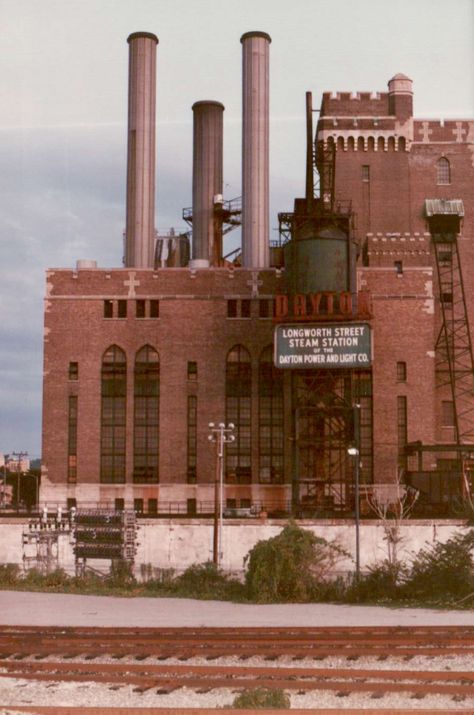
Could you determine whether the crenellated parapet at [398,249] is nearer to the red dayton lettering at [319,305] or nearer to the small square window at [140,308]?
the red dayton lettering at [319,305]

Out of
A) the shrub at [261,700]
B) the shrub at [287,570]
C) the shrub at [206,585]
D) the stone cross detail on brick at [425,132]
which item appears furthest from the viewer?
the stone cross detail on brick at [425,132]

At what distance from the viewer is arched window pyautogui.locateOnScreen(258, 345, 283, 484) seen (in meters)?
77.5

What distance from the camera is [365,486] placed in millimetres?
73500

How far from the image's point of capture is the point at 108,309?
7938 centimetres

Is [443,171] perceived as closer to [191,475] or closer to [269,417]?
[269,417]

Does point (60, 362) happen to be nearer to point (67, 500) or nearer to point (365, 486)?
point (67, 500)

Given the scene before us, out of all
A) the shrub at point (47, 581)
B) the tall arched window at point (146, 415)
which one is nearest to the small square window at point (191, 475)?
the tall arched window at point (146, 415)

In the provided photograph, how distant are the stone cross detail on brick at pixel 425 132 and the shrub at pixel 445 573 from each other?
189 ft

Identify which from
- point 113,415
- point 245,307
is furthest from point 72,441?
point 245,307

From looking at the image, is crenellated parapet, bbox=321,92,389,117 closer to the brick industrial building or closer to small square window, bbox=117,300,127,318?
the brick industrial building

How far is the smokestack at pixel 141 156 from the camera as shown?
270 feet

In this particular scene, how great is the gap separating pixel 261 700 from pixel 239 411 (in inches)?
2487

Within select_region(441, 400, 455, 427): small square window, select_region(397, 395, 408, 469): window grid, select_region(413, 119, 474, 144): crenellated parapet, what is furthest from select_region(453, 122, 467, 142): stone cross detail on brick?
select_region(397, 395, 408, 469): window grid

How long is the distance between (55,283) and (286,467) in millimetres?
23461
